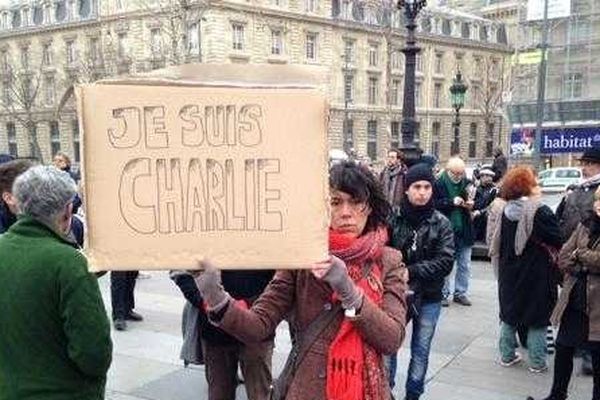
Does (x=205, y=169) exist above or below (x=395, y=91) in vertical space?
below

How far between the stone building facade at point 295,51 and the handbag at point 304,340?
4493cm

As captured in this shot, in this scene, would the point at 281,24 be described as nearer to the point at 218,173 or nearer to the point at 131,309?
the point at 131,309

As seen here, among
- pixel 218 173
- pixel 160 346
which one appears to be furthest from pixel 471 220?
pixel 218 173

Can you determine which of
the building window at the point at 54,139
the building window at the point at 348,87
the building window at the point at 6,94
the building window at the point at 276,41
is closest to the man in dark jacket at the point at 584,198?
the building window at the point at 276,41

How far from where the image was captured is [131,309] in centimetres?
702

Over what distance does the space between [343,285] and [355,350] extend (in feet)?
1.03

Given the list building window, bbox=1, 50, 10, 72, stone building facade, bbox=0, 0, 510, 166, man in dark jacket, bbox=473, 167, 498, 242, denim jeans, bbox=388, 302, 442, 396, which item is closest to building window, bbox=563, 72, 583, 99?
stone building facade, bbox=0, 0, 510, 166

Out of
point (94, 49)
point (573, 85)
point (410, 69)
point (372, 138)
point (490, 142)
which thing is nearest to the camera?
point (410, 69)

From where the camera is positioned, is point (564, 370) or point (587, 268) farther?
point (564, 370)

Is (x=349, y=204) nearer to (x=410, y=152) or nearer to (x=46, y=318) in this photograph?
(x=46, y=318)

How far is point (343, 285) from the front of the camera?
80.0 inches

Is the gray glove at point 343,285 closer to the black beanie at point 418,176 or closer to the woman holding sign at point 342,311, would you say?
the woman holding sign at point 342,311

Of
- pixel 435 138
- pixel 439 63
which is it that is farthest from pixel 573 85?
pixel 439 63

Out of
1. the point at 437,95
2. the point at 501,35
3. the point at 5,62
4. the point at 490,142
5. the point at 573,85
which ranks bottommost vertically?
the point at 490,142
